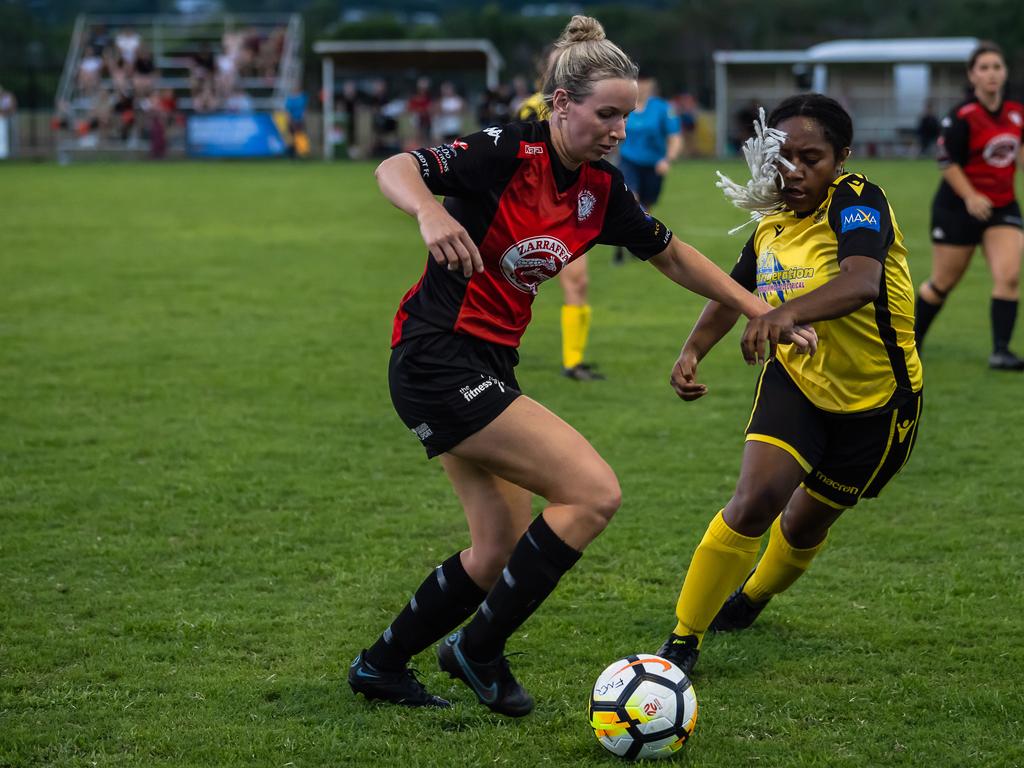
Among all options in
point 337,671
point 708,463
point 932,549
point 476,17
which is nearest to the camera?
point 337,671

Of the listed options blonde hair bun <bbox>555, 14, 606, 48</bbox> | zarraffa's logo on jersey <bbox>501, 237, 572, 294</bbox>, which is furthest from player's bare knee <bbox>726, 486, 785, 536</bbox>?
blonde hair bun <bbox>555, 14, 606, 48</bbox>

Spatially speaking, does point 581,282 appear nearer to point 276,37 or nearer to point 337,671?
point 337,671

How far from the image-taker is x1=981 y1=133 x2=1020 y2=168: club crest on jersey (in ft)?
30.0

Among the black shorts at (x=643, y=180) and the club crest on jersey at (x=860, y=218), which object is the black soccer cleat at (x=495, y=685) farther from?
the black shorts at (x=643, y=180)

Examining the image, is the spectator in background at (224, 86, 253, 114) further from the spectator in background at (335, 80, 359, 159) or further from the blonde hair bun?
the blonde hair bun

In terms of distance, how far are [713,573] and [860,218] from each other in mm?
1194

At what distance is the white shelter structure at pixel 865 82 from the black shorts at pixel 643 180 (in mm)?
25764

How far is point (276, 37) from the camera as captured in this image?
39969mm

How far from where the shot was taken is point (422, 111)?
37500 mm

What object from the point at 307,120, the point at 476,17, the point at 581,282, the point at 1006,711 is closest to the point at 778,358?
the point at 1006,711

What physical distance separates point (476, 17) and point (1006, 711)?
80123mm

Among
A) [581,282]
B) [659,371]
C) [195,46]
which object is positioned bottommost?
[659,371]

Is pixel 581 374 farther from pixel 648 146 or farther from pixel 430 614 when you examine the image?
pixel 648 146

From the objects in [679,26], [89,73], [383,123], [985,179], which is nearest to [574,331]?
[985,179]
